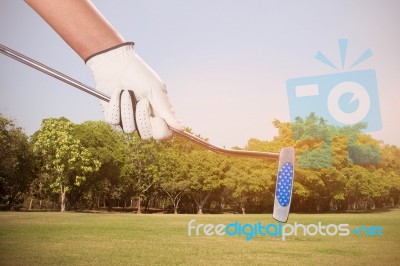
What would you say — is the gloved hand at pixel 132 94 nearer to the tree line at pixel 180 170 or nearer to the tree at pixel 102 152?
the tree line at pixel 180 170

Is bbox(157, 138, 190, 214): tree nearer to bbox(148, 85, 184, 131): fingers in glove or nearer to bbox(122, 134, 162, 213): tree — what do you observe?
bbox(122, 134, 162, 213): tree

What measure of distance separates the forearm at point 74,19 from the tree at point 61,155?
590 inches

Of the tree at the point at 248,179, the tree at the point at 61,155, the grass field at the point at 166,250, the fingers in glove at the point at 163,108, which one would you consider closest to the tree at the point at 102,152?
the tree at the point at 61,155

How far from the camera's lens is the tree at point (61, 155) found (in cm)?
1631

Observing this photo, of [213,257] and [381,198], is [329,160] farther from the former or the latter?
[213,257]

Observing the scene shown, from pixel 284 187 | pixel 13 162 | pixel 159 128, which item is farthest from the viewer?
pixel 13 162

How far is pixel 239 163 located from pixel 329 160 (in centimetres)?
434

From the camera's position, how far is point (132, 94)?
1.88m


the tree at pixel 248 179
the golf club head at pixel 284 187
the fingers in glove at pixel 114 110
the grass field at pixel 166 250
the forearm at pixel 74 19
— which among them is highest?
the tree at pixel 248 179

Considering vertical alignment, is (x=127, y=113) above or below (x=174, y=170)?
below

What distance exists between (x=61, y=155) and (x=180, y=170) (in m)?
5.01

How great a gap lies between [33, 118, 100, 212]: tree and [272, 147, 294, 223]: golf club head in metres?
14.1

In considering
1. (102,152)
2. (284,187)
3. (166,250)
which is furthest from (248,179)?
(284,187)

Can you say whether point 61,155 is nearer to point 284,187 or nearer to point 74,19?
point 284,187
